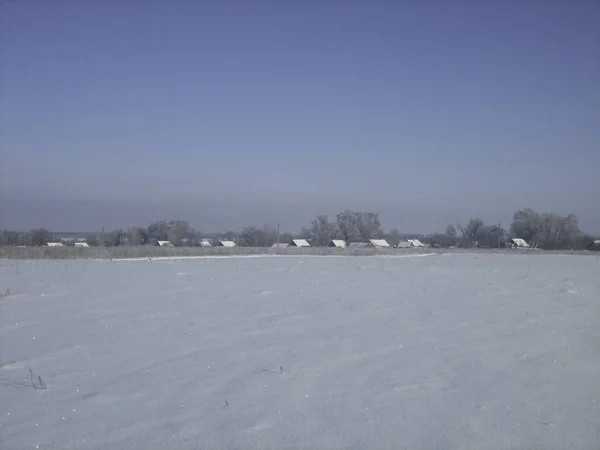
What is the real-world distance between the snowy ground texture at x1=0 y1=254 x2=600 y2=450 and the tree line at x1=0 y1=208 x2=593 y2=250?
43594 mm

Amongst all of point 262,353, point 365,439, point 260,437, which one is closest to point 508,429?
point 365,439

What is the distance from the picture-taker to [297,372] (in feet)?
17.1

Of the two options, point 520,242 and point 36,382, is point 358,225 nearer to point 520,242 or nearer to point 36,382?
point 520,242

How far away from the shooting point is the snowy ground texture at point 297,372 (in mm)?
3941

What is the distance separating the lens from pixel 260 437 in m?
3.87

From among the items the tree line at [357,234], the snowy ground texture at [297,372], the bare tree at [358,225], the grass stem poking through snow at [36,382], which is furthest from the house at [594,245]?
the grass stem poking through snow at [36,382]

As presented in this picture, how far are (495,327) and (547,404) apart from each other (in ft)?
9.45

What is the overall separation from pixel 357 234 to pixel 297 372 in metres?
78.0

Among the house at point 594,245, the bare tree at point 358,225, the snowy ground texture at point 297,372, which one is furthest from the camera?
the bare tree at point 358,225

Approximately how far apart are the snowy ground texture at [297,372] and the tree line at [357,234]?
4359 cm

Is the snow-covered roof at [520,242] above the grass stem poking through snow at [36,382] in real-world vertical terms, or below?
above

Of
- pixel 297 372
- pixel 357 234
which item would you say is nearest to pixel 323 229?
pixel 357 234

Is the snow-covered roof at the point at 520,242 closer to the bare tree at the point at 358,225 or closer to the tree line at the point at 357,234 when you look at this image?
the tree line at the point at 357,234

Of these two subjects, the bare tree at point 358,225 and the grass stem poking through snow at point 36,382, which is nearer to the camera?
the grass stem poking through snow at point 36,382
